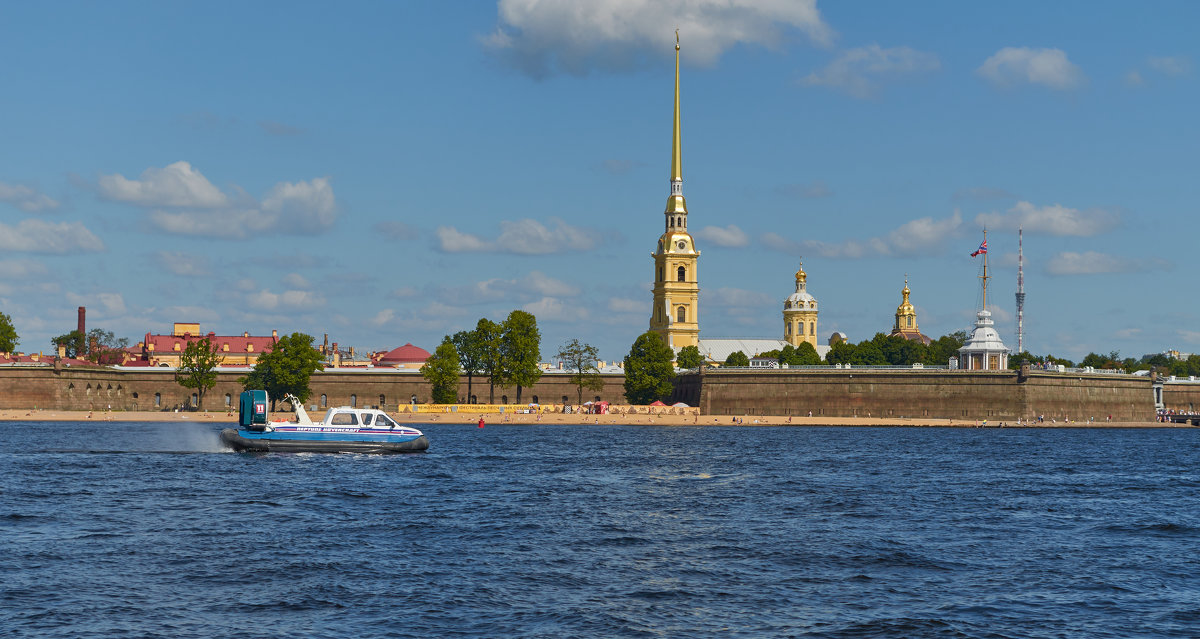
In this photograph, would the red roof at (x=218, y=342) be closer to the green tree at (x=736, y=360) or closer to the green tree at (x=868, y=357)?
the green tree at (x=736, y=360)

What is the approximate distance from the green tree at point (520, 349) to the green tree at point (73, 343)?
68140mm

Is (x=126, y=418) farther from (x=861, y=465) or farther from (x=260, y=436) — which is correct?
(x=861, y=465)

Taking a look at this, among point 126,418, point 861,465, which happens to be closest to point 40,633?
point 861,465

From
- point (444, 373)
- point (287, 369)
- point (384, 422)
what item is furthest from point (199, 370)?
point (384, 422)

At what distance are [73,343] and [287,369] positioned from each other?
215 feet

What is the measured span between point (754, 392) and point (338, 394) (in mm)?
42387

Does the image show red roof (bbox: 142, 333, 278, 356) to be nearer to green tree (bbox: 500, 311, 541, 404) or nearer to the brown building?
the brown building

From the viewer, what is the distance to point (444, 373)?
4867 inches

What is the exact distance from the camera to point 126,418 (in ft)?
379

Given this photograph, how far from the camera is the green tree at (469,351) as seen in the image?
126 m

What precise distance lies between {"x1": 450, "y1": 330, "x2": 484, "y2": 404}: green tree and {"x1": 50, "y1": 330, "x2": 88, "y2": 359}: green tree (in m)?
62.8

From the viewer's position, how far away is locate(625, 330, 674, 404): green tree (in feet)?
436

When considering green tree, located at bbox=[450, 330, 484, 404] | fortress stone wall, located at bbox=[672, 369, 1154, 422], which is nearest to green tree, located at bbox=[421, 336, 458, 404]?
green tree, located at bbox=[450, 330, 484, 404]

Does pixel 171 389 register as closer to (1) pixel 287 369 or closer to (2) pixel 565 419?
(1) pixel 287 369
